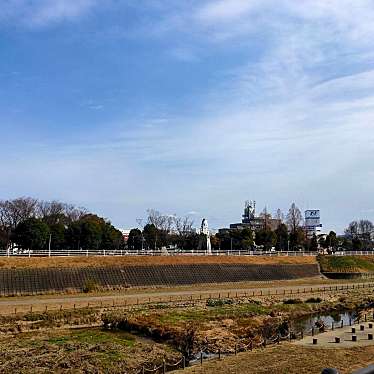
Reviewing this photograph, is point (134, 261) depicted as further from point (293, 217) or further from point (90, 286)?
point (293, 217)

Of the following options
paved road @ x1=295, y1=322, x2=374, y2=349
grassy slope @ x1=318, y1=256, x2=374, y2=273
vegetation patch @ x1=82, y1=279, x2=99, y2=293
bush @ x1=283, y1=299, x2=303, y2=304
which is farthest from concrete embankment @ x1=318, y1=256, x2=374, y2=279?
paved road @ x1=295, y1=322, x2=374, y2=349

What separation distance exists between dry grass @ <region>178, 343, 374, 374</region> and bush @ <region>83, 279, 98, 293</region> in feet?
81.5

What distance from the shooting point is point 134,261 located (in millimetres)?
54031

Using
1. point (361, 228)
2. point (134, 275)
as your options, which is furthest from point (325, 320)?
point (361, 228)

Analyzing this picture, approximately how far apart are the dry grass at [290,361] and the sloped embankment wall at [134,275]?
24.7 meters

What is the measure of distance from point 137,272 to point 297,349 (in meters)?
31.1

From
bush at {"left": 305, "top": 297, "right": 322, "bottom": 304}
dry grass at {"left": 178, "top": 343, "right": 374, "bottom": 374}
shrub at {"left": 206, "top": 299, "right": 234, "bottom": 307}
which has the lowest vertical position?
bush at {"left": 305, "top": 297, "right": 322, "bottom": 304}

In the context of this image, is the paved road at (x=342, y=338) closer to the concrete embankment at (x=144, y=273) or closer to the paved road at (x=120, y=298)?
the paved road at (x=120, y=298)

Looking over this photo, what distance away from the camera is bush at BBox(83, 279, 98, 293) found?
44.7m

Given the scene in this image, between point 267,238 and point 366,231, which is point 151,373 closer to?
point 267,238

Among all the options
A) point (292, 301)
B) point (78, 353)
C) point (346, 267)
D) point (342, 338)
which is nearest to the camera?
point (78, 353)

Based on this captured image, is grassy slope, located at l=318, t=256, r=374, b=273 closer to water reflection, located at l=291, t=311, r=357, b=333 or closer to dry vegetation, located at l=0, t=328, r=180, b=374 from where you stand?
water reflection, located at l=291, t=311, r=357, b=333

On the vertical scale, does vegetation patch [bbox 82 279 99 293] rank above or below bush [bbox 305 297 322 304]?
above

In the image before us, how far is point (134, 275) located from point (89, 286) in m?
6.96
